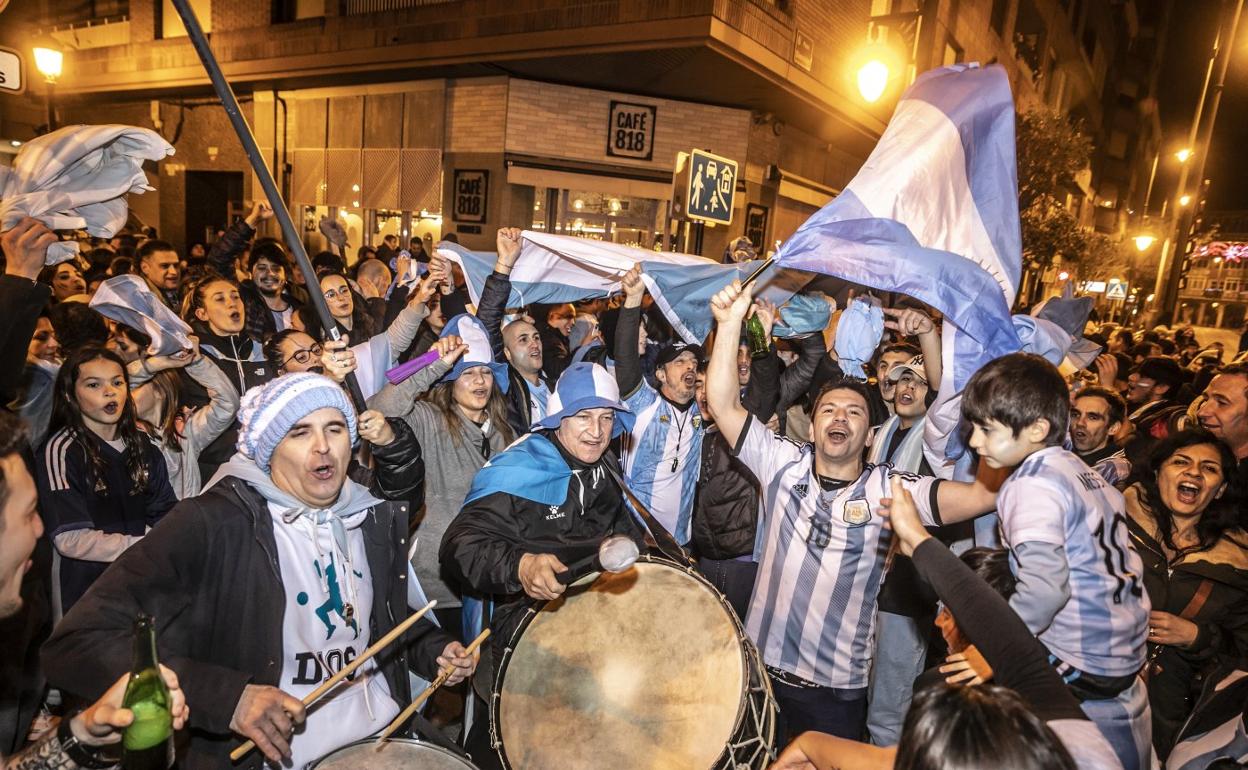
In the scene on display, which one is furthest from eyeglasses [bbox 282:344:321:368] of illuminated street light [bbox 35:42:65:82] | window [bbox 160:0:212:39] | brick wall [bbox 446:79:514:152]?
window [bbox 160:0:212:39]

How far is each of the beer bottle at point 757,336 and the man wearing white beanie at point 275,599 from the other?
2841 millimetres

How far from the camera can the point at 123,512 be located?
366cm

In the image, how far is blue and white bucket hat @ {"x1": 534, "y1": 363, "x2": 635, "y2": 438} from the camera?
10.8 ft

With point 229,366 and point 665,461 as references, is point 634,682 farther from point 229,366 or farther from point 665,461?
point 229,366

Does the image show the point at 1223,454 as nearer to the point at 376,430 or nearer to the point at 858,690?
the point at 858,690

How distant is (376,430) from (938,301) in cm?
264

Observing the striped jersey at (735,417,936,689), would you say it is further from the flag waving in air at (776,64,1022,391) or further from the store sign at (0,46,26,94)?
the store sign at (0,46,26,94)

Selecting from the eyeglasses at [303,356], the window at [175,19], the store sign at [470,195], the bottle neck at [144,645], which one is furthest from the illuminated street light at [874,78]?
the window at [175,19]

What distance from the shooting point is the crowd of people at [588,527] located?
2.00 m

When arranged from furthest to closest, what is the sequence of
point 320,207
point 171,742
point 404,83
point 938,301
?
1. point 320,207
2. point 404,83
3. point 938,301
4. point 171,742

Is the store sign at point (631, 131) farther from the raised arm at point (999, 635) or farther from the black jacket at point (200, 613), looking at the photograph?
the raised arm at point (999, 635)

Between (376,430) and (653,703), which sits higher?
(376,430)

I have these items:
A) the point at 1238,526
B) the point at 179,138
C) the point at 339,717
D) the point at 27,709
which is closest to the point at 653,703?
the point at 339,717

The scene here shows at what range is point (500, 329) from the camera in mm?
5207
